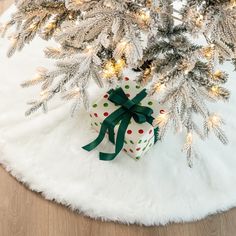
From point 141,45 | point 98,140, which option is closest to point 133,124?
point 98,140

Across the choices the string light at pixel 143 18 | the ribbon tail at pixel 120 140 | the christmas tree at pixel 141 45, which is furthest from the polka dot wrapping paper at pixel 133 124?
the string light at pixel 143 18

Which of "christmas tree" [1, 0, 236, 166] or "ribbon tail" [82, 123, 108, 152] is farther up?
"christmas tree" [1, 0, 236, 166]

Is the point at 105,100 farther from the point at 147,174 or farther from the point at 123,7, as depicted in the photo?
the point at 123,7

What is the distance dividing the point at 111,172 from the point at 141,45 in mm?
607

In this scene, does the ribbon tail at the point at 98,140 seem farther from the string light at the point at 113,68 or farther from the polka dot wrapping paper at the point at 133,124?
the string light at the point at 113,68

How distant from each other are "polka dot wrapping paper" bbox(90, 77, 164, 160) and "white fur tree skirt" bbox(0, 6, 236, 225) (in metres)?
0.07

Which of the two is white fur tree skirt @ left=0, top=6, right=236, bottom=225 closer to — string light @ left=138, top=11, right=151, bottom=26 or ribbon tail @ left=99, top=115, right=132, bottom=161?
ribbon tail @ left=99, top=115, right=132, bottom=161

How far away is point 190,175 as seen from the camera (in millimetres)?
1377

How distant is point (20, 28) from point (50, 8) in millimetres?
122

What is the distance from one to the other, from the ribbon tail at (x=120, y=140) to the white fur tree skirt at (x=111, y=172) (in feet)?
0.11

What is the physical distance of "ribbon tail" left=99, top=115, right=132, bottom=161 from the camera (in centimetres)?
127

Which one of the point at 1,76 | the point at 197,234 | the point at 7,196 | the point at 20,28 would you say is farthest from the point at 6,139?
the point at 197,234

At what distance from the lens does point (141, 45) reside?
0.94 meters

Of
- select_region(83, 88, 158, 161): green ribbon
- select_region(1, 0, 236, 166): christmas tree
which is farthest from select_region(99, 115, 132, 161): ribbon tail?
select_region(1, 0, 236, 166): christmas tree
